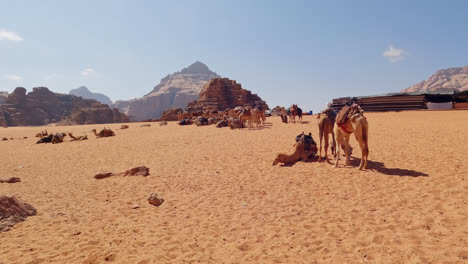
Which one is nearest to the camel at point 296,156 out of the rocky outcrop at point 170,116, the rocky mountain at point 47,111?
the rocky outcrop at point 170,116

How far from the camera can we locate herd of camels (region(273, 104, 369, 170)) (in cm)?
811

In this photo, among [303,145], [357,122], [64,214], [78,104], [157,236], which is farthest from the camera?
[78,104]

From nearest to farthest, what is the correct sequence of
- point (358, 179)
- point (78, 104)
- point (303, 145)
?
point (358, 179) → point (303, 145) → point (78, 104)

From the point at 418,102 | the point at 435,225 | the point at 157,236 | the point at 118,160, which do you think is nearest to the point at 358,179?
the point at 435,225

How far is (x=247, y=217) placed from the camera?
5324 mm

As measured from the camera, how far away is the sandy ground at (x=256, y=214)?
386 centimetres

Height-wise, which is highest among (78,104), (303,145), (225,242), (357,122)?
(78,104)

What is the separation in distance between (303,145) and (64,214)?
27.9 feet

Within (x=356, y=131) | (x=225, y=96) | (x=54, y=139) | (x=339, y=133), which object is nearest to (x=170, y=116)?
(x=225, y=96)

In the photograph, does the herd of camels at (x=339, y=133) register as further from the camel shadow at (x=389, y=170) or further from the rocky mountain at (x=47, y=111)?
the rocky mountain at (x=47, y=111)

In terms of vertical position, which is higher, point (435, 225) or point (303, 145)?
point (303, 145)

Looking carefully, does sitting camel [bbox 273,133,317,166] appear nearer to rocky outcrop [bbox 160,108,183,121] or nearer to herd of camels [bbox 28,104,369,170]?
herd of camels [bbox 28,104,369,170]

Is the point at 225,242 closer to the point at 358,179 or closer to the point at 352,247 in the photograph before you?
the point at 352,247

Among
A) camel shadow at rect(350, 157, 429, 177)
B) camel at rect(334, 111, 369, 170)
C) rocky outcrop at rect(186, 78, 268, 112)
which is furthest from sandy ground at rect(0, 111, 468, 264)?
rocky outcrop at rect(186, 78, 268, 112)
